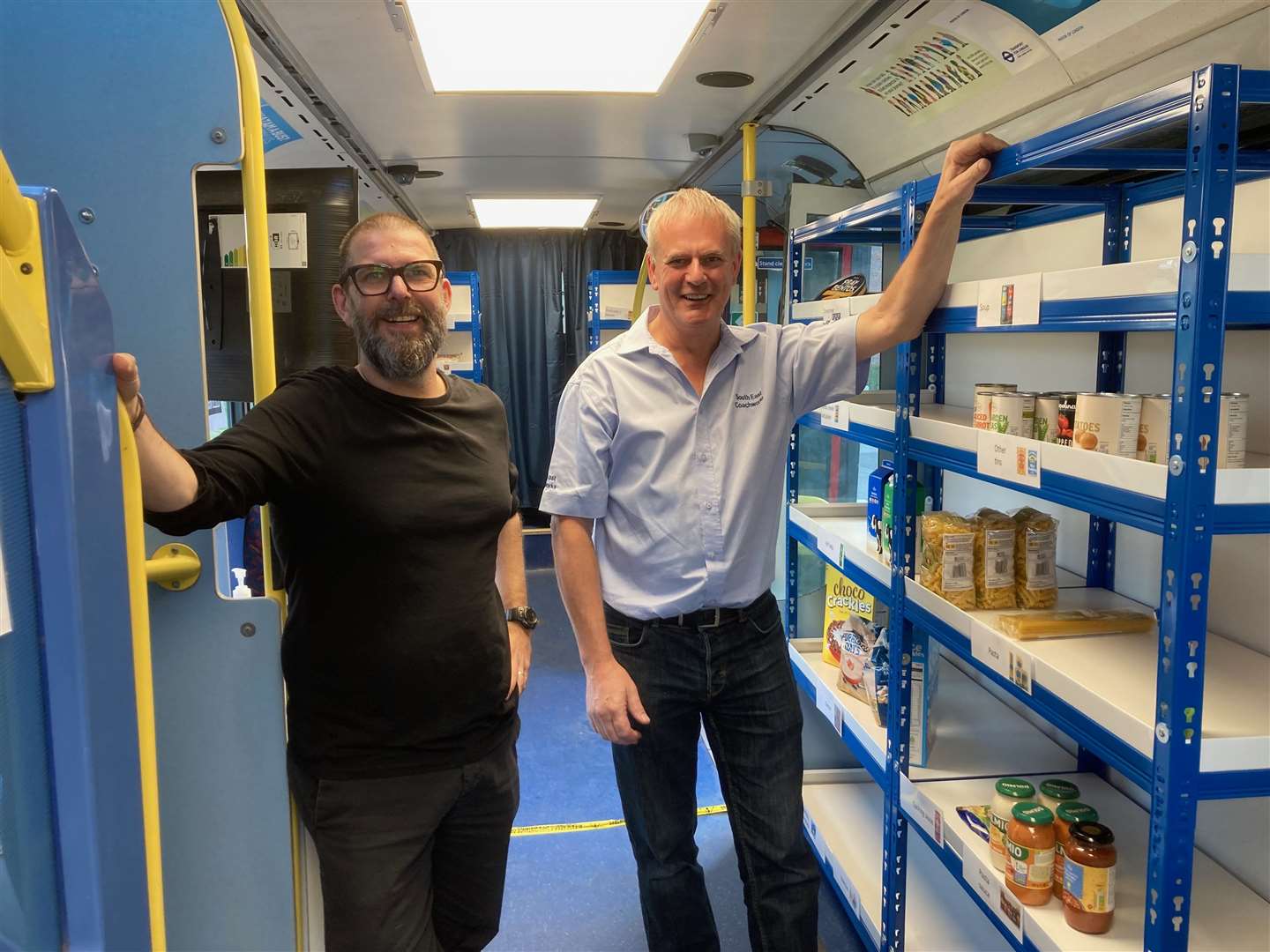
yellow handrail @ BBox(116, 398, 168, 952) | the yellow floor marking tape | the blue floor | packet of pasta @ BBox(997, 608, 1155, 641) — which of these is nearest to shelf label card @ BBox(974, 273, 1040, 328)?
packet of pasta @ BBox(997, 608, 1155, 641)

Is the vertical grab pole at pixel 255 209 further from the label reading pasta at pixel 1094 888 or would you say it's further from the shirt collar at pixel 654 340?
the label reading pasta at pixel 1094 888

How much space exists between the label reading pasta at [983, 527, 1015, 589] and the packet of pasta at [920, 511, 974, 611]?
4cm

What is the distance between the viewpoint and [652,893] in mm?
2180

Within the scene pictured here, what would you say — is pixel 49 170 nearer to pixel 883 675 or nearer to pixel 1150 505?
pixel 1150 505

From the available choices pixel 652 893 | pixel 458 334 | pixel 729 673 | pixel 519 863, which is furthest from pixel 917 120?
pixel 458 334

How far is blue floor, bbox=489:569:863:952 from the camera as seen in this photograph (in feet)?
8.80

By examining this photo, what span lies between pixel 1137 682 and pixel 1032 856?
427 mm

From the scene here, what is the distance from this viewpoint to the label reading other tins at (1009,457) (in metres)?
1.68

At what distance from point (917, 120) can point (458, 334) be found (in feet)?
13.2

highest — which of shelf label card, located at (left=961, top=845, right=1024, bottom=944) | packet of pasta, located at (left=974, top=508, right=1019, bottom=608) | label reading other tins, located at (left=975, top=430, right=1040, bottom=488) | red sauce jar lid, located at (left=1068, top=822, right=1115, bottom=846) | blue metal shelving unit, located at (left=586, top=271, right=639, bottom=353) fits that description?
blue metal shelving unit, located at (left=586, top=271, right=639, bottom=353)

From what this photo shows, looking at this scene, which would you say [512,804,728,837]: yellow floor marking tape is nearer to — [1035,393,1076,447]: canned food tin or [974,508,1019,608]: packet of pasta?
[974,508,1019,608]: packet of pasta

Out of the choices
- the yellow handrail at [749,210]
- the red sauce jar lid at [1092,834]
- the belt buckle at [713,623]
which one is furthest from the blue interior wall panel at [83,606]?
the yellow handrail at [749,210]

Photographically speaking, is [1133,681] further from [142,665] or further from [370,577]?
[142,665]

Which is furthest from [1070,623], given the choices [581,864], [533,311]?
[533,311]
